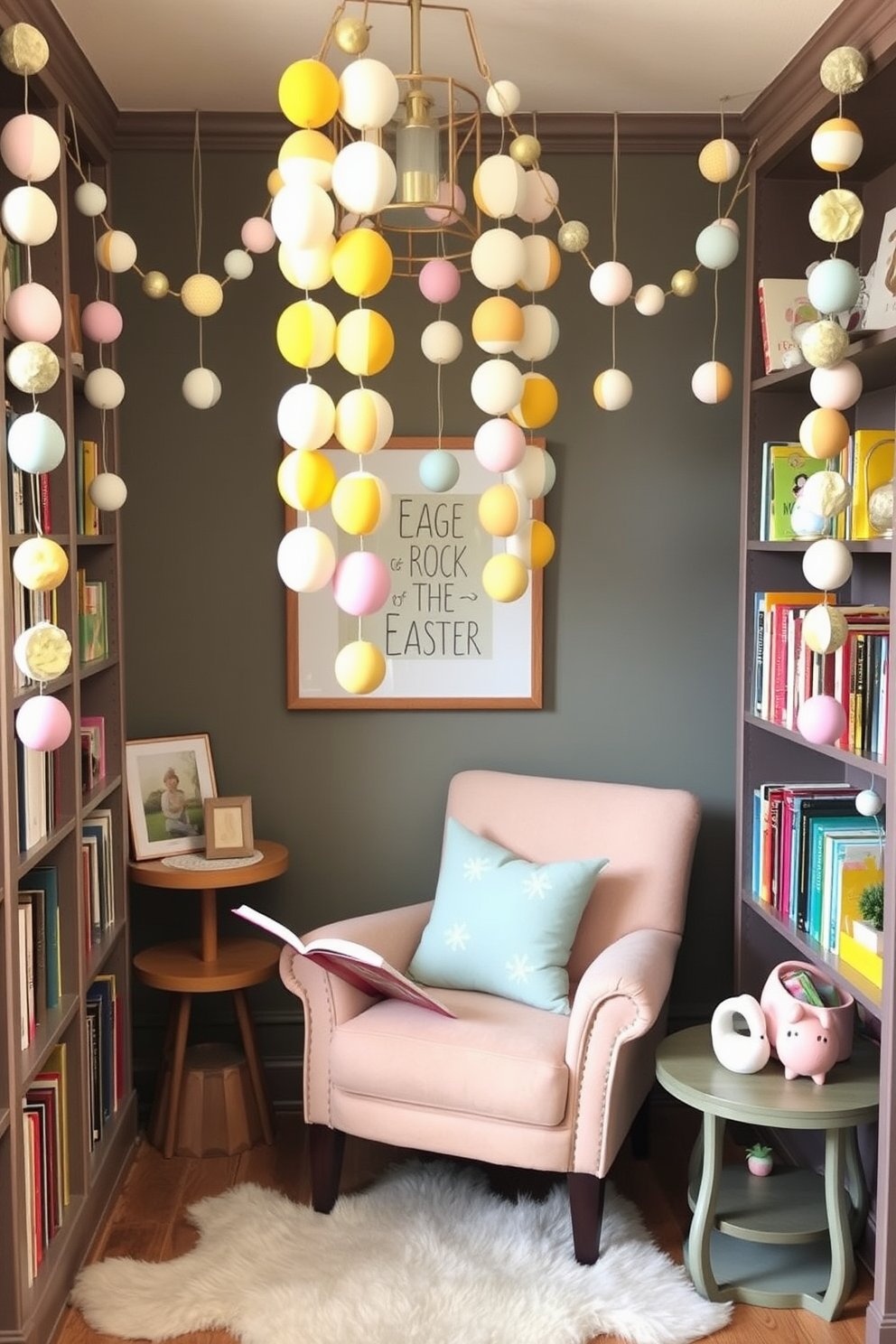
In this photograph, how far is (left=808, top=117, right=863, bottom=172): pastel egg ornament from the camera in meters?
2.32

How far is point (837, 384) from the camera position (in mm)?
2406

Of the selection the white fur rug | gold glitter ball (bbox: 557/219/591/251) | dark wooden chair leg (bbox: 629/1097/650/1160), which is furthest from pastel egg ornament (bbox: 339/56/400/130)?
dark wooden chair leg (bbox: 629/1097/650/1160)

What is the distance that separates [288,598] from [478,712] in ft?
1.91

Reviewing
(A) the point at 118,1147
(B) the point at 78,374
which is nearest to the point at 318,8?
(B) the point at 78,374

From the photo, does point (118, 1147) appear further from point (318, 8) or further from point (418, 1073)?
point (318, 8)

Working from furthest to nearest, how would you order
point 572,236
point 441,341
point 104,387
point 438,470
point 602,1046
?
point 602,1046 → point 104,387 → point 572,236 → point 438,470 → point 441,341

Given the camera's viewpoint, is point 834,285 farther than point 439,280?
Yes

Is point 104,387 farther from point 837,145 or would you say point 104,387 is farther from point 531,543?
point 837,145

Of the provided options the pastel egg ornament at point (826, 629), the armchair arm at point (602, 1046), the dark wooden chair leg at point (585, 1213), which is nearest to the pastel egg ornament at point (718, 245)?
the pastel egg ornament at point (826, 629)

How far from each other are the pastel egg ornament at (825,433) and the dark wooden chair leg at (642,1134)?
1725 mm

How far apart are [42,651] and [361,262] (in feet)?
2.61

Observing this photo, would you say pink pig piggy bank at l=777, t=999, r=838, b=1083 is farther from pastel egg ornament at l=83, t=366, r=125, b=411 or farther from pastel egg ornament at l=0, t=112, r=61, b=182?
pastel egg ornament at l=0, t=112, r=61, b=182

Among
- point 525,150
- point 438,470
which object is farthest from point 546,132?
point 438,470

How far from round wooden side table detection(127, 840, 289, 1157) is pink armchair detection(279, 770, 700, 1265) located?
303 mm
